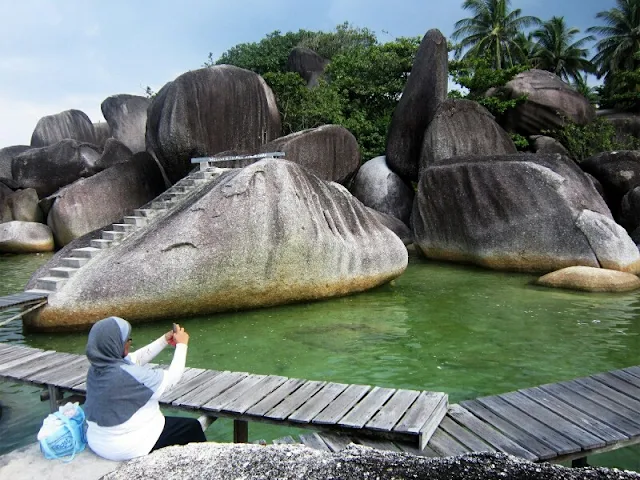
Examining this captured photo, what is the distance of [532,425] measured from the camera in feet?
11.9

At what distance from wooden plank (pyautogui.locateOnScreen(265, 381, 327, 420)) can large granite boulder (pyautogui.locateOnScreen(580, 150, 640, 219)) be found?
12.6 meters

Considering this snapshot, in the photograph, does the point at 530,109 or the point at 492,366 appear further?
the point at 530,109

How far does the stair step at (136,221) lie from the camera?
8.91 m

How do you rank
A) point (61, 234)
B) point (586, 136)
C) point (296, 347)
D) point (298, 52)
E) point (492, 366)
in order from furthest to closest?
1. point (298, 52)
2. point (586, 136)
3. point (61, 234)
4. point (296, 347)
5. point (492, 366)

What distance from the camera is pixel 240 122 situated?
1416 centimetres

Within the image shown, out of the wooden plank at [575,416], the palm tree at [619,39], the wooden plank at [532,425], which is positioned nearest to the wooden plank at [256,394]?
the wooden plank at [532,425]

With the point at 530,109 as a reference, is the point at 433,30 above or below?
above

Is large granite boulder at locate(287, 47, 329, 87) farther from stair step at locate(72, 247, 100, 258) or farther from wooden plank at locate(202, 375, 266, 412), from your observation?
wooden plank at locate(202, 375, 266, 412)

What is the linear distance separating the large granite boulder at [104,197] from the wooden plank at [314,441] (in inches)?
483

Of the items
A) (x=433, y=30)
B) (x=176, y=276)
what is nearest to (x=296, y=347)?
(x=176, y=276)

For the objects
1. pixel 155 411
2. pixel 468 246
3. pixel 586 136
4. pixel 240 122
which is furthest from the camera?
pixel 586 136

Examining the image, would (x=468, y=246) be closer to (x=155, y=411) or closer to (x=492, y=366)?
(x=492, y=366)

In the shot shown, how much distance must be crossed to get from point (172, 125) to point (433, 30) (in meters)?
8.03

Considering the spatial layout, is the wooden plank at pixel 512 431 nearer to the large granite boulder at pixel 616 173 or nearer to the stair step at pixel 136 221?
the stair step at pixel 136 221
